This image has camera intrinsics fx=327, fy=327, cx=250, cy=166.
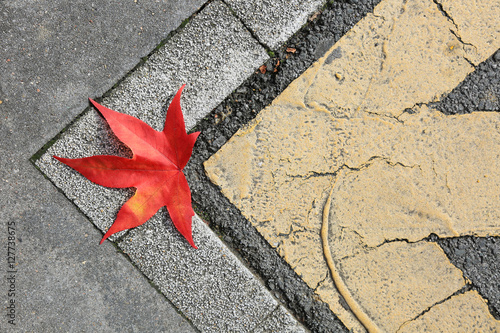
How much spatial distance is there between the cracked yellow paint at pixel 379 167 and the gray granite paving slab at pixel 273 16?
244 mm

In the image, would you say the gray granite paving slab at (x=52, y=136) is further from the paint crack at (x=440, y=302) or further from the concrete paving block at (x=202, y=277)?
the paint crack at (x=440, y=302)

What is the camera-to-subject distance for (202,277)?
5.93 ft

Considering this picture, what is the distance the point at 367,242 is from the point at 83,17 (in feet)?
6.48

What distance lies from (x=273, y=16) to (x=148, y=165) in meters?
1.04

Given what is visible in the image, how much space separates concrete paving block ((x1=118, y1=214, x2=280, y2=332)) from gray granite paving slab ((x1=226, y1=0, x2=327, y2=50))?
109 cm

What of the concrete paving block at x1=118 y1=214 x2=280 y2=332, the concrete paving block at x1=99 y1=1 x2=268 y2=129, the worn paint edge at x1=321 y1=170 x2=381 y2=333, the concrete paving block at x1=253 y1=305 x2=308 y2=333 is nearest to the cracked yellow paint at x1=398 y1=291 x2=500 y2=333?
the worn paint edge at x1=321 y1=170 x2=381 y2=333

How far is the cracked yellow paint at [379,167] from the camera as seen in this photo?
1.83m

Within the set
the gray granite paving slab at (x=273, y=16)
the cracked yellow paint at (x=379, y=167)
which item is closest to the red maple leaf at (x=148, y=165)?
the cracked yellow paint at (x=379, y=167)

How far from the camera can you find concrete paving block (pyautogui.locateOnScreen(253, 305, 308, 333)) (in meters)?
1.81

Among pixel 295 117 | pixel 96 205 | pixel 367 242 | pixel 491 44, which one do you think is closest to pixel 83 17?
pixel 96 205

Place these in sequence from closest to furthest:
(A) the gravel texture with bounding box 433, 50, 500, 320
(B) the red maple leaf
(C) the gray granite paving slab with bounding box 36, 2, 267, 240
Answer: (B) the red maple leaf
(C) the gray granite paving slab with bounding box 36, 2, 267, 240
(A) the gravel texture with bounding box 433, 50, 500, 320

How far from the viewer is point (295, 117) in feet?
5.99

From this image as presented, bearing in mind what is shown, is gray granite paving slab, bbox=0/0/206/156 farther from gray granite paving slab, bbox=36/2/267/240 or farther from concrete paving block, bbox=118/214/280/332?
concrete paving block, bbox=118/214/280/332

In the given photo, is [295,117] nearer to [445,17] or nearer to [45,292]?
[445,17]
